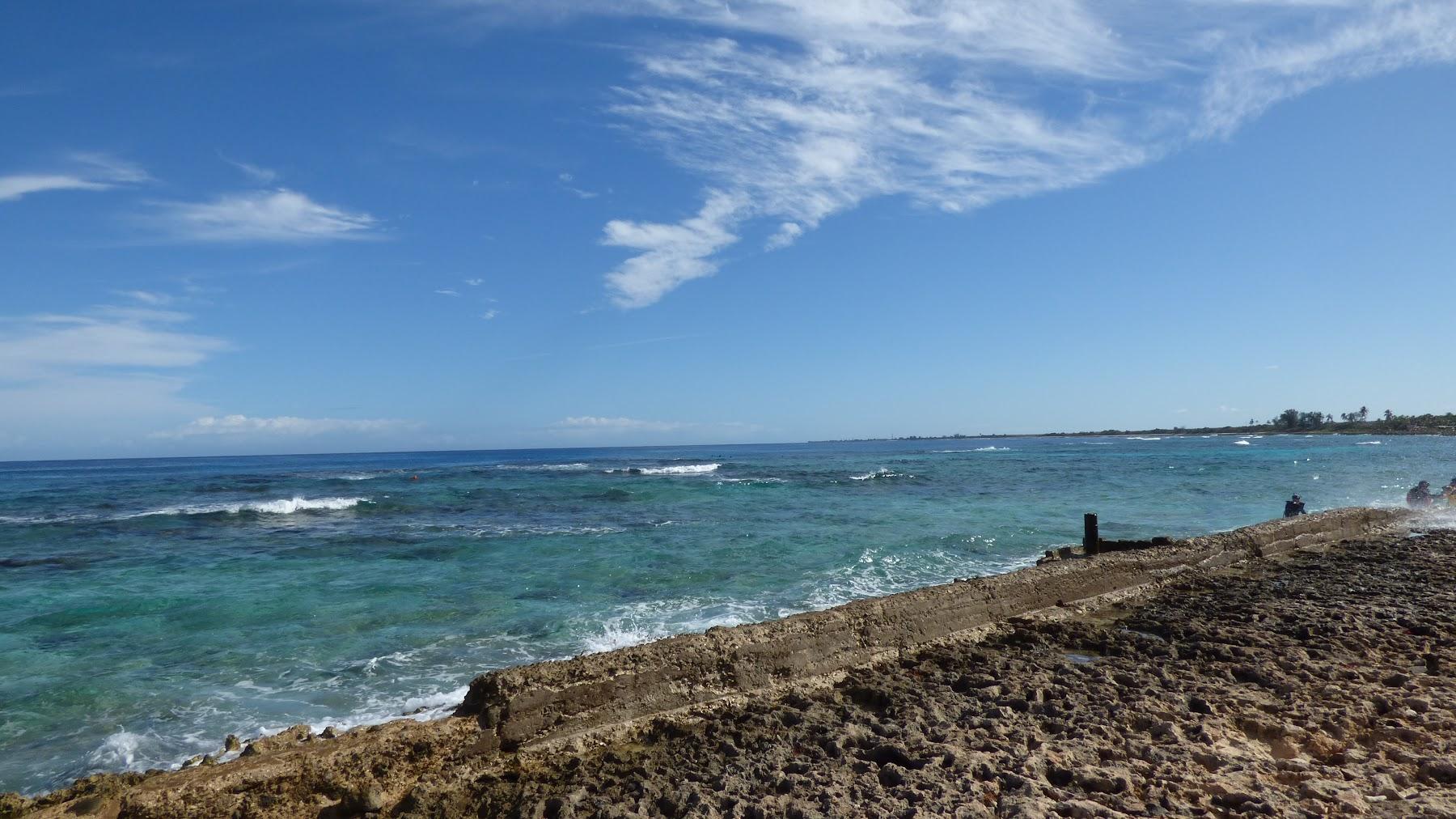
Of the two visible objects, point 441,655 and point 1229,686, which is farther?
point 441,655

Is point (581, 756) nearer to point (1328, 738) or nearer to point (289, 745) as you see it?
point (289, 745)

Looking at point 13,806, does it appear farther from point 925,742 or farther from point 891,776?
point 925,742

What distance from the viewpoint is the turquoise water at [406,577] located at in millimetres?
6277

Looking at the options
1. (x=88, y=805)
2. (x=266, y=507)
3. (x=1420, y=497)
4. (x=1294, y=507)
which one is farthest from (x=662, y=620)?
(x=266, y=507)

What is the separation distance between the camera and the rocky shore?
336 cm

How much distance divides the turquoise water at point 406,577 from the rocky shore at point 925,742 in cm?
187

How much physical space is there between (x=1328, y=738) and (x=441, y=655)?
7096 mm

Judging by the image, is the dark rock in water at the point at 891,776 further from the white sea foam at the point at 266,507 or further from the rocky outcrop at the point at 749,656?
the white sea foam at the point at 266,507

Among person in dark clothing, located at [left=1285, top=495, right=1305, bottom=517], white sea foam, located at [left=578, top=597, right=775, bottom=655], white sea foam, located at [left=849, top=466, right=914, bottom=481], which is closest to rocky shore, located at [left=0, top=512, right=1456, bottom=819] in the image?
white sea foam, located at [left=578, top=597, right=775, bottom=655]

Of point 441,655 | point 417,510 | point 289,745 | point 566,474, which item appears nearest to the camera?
Answer: point 289,745

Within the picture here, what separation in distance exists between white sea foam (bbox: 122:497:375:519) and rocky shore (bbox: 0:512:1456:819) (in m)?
21.9

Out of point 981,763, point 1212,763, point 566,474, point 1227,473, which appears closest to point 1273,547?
point 1212,763

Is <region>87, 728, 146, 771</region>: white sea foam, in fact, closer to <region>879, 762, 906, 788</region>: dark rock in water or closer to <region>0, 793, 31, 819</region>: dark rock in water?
<region>0, 793, 31, 819</region>: dark rock in water

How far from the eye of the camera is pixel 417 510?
870 inches
